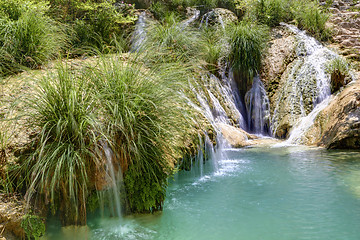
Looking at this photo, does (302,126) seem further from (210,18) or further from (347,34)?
(210,18)

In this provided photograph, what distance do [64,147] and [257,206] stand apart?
7.82 feet

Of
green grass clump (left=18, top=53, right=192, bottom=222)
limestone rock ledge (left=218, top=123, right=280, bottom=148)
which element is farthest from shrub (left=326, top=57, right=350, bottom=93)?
green grass clump (left=18, top=53, right=192, bottom=222)

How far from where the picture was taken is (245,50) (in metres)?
9.86

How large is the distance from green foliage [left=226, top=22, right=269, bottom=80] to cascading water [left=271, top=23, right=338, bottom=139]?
1159 mm

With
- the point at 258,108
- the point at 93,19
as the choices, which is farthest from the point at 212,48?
the point at 93,19

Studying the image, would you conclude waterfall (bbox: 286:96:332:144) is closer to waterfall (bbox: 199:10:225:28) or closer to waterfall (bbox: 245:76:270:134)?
waterfall (bbox: 245:76:270:134)

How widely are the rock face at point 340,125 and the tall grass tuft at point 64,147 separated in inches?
225

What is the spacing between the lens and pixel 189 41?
27.0 feet

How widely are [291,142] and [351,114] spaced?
1712 mm

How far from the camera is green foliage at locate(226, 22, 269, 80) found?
9.91 metres

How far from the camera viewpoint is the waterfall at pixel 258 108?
30.7 feet

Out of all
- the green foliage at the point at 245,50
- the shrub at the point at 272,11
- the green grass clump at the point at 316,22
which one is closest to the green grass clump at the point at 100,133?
the green foliage at the point at 245,50

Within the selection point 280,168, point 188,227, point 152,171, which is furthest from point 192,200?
point 280,168

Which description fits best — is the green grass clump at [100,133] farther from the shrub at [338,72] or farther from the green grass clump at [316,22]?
the green grass clump at [316,22]
